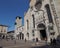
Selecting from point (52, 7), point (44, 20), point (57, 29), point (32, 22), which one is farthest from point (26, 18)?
point (57, 29)

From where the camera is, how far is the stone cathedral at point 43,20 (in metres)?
29.2

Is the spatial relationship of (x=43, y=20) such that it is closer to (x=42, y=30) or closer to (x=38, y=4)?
(x=42, y=30)

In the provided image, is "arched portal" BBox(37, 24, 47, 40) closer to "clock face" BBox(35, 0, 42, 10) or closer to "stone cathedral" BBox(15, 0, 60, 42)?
"stone cathedral" BBox(15, 0, 60, 42)

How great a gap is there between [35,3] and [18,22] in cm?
1815

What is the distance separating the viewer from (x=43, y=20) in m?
32.8

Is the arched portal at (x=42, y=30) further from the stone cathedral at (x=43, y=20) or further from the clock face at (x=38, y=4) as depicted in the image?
the clock face at (x=38, y=4)

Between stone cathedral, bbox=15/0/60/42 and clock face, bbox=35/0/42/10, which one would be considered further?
clock face, bbox=35/0/42/10

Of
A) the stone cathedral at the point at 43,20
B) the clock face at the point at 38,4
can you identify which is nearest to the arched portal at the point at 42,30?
the stone cathedral at the point at 43,20

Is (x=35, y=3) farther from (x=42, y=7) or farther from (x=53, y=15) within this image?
(x=53, y=15)

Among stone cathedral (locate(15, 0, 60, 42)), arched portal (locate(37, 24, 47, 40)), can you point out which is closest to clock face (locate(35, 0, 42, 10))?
stone cathedral (locate(15, 0, 60, 42))

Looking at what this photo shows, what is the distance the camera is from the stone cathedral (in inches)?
1151

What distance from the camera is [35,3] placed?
124 feet

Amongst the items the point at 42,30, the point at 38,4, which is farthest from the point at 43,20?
the point at 38,4

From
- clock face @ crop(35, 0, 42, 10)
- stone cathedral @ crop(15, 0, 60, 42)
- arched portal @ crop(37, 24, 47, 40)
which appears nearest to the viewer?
stone cathedral @ crop(15, 0, 60, 42)
